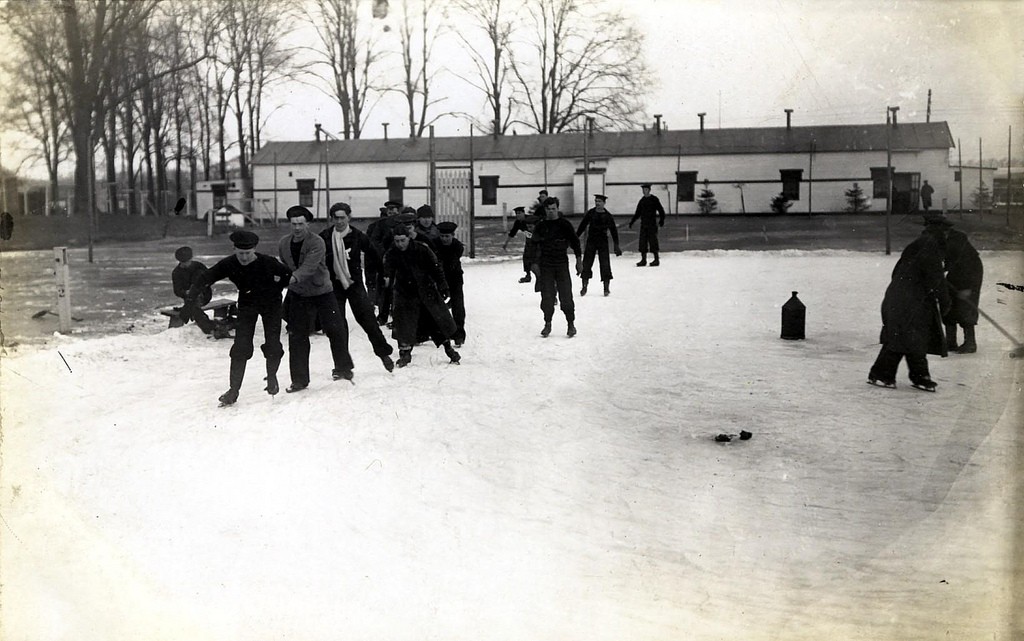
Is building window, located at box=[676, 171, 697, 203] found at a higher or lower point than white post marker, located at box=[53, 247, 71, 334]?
higher

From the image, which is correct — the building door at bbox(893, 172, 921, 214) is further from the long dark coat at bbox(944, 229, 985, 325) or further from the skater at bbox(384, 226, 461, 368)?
the skater at bbox(384, 226, 461, 368)

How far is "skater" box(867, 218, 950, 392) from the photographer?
6.91 metres

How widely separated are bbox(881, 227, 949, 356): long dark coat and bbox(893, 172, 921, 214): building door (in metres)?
25.2

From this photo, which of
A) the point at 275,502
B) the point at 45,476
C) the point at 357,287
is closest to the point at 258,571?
the point at 275,502

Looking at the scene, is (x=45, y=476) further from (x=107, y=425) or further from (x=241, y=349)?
(x=241, y=349)

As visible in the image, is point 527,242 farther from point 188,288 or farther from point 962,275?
point 962,275

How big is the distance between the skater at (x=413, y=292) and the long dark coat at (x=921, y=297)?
166 inches

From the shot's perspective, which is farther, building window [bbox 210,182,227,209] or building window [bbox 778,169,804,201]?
building window [bbox 210,182,227,209]

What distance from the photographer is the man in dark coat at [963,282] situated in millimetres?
7043

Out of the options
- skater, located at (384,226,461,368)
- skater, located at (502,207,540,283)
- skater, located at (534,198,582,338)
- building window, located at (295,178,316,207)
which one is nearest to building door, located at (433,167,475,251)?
skater, located at (502,207,540,283)

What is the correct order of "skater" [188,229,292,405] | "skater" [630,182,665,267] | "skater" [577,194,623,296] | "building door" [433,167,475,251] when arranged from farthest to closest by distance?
"building door" [433,167,475,251] < "skater" [630,182,665,267] < "skater" [577,194,623,296] < "skater" [188,229,292,405]

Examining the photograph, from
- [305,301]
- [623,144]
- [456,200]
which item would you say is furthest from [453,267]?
[623,144]

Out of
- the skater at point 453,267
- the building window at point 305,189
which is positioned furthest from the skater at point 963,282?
the building window at point 305,189

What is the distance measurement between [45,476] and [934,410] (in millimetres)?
6263
